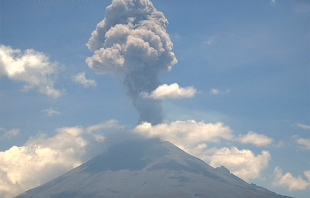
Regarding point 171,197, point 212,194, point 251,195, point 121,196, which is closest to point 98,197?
point 121,196

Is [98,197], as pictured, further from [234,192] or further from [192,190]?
[234,192]

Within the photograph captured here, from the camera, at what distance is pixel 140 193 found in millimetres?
197000

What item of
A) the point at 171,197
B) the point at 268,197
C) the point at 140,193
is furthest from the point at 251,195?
the point at 140,193

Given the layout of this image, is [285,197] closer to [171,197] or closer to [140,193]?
[171,197]

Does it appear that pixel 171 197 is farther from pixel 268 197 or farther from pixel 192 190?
pixel 268 197

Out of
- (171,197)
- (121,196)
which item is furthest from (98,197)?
(171,197)

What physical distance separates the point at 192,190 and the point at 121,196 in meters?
36.7

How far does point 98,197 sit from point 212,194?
59272mm

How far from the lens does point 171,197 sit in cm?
18438

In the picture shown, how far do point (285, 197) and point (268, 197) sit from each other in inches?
468

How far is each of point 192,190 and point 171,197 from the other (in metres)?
15.5

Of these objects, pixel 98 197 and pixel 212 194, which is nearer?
pixel 212 194

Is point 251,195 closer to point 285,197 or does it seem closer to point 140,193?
point 285,197

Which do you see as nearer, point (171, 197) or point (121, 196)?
point (171, 197)
